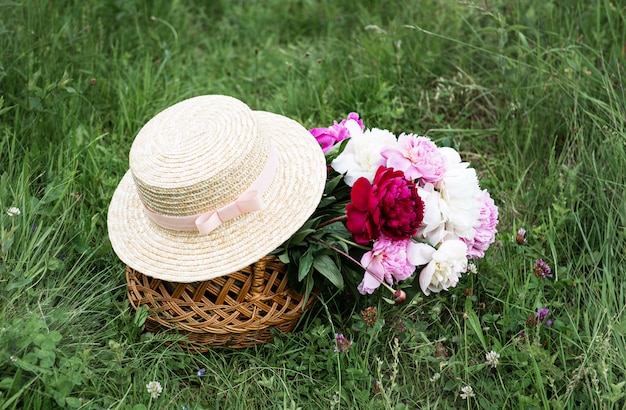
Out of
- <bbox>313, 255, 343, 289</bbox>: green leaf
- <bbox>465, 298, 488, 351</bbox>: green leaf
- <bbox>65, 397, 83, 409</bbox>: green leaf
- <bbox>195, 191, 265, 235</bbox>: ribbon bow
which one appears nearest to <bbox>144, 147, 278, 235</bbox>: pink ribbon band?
<bbox>195, 191, 265, 235</bbox>: ribbon bow

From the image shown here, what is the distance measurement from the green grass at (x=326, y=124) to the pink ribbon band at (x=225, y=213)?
35 cm

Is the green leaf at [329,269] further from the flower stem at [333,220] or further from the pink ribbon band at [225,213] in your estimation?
the pink ribbon band at [225,213]

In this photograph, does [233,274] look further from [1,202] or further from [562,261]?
[562,261]

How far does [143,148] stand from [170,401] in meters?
0.82

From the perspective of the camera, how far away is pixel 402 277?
2.26 m

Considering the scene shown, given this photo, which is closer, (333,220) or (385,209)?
(385,209)

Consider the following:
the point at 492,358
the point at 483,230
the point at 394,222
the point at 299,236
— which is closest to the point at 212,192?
the point at 299,236

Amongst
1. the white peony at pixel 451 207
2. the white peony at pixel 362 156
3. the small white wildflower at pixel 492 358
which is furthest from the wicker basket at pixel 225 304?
the small white wildflower at pixel 492 358

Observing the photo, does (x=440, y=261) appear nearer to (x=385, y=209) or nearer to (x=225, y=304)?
(x=385, y=209)

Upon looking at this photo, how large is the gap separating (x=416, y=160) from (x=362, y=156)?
0.19 meters

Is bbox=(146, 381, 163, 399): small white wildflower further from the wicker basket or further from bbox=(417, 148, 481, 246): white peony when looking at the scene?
bbox=(417, 148, 481, 246): white peony

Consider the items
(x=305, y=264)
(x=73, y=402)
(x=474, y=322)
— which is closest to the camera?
(x=73, y=402)

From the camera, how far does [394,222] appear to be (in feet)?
6.97

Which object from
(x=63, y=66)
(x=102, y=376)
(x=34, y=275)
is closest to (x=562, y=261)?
(x=102, y=376)
